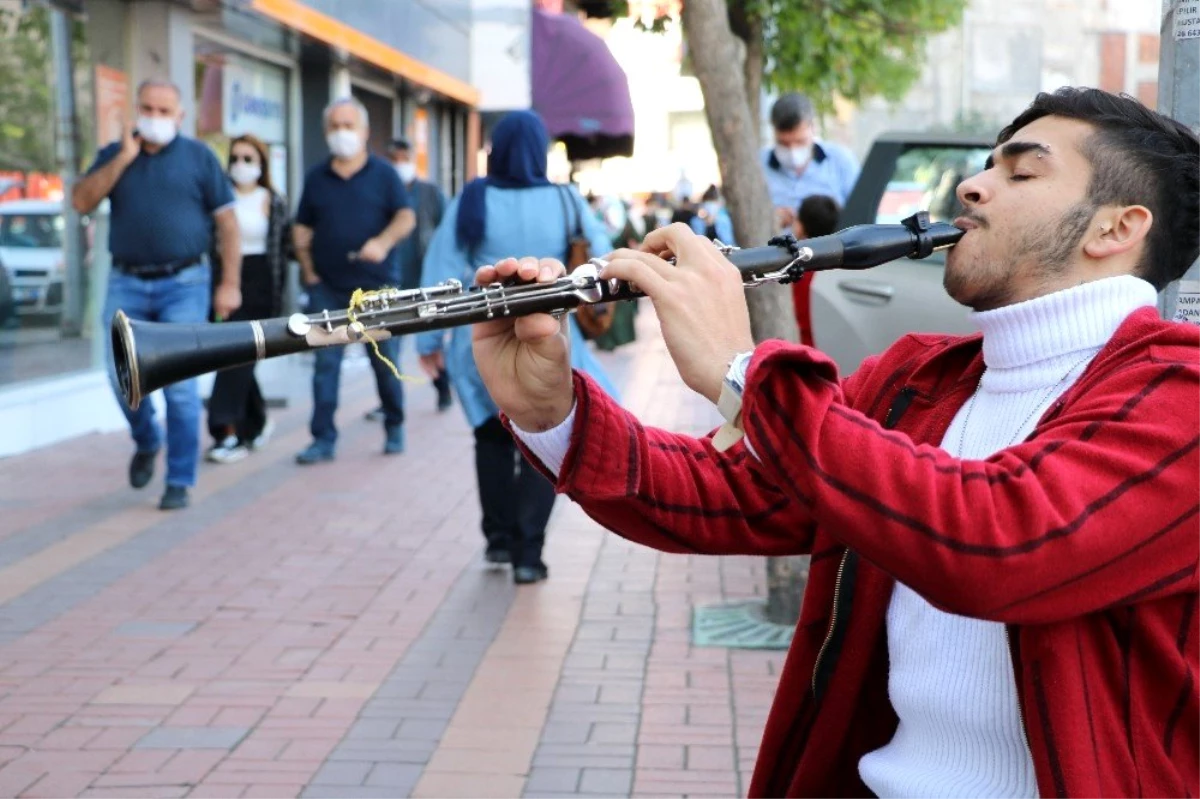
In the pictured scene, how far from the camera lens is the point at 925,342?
2.34 metres

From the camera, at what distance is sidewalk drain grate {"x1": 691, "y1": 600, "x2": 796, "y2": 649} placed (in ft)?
17.8

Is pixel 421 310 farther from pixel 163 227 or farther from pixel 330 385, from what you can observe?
pixel 330 385

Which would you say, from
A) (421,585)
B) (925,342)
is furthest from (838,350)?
(925,342)

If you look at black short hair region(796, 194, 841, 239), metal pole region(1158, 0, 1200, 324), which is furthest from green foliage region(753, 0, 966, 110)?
metal pole region(1158, 0, 1200, 324)

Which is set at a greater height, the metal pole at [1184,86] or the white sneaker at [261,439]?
the metal pole at [1184,86]

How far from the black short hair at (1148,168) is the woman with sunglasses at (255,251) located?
7.50m

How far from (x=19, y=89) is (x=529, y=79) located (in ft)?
40.8

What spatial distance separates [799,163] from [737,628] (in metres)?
3.44

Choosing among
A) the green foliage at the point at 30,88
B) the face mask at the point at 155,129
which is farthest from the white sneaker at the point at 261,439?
the face mask at the point at 155,129

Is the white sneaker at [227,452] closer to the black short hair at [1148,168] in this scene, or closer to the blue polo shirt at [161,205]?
the blue polo shirt at [161,205]

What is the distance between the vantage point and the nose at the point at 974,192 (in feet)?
6.91

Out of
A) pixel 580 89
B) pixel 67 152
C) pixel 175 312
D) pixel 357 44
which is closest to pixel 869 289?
pixel 175 312

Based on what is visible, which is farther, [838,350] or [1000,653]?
[838,350]

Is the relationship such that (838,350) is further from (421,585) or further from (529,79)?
(529,79)
